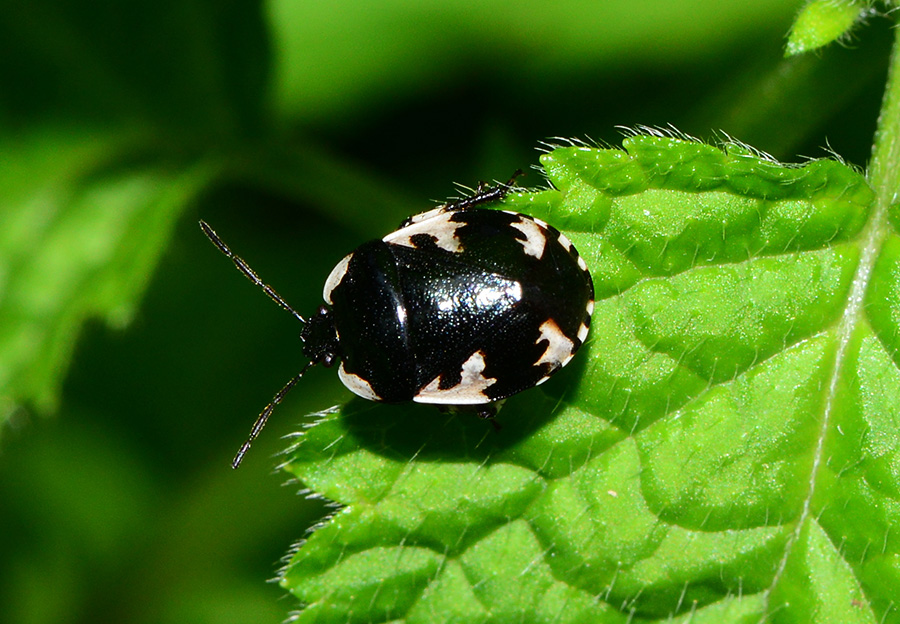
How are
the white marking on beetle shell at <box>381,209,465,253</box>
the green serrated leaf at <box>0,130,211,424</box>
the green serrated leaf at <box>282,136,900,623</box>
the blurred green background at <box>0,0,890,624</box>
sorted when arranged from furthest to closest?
the blurred green background at <box>0,0,890,624</box>
the green serrated leaf at <box>0,130,211,424</box>
the white marking on beetle shell at <box>381,209,465,253</box>
the green serrated leaf at <box>282,136,900,623</box>

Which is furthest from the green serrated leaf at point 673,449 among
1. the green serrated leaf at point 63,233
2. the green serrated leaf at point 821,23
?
the green serrated leaf at point 63,233

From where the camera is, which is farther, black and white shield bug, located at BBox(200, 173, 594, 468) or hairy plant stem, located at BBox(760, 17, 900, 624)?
black and white shield bug, located at BBox(200, 173, 594, 468)

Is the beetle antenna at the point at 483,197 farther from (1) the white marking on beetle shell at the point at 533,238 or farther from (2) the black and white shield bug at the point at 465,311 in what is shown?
(1) the white marking on beetle shell at the point at 533,238

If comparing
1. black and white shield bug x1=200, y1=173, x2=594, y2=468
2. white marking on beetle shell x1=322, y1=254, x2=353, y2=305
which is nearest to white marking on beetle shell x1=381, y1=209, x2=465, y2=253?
black and white shield bug x1=200, y1=173, x2=594, y2=468

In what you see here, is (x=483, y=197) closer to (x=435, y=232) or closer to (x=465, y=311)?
(x=435, y=232)

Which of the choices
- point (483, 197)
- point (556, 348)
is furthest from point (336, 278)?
point (556, 348)

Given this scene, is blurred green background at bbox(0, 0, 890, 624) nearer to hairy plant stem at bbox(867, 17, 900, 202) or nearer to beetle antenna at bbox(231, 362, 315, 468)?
hairy plant stem at bbox(867, 17, 900, 202)
